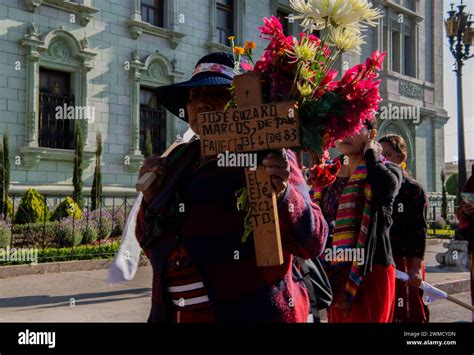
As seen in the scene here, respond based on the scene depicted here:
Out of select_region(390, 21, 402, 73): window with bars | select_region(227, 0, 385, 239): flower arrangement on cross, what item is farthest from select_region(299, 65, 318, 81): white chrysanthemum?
select_region(390, 21, 402, 73): window with bars

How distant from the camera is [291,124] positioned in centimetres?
217

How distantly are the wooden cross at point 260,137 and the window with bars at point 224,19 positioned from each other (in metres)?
16.7

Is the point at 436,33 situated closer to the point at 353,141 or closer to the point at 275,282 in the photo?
the point at 353,141

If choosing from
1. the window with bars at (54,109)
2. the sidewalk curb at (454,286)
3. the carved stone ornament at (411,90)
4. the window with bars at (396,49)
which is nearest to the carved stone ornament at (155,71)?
the window with bars at (54,109)

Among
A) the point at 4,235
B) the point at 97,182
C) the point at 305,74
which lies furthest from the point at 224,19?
the point at 305,74

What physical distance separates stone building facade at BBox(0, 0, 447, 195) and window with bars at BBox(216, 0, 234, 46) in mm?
33

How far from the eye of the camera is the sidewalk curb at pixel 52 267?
362 inches

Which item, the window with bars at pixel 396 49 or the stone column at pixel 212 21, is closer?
the stone column at pixel 212 21

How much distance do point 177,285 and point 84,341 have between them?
2.17 feet

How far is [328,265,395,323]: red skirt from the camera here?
3938 millimetres

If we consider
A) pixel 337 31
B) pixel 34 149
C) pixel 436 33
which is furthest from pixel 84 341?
pixel 436 33

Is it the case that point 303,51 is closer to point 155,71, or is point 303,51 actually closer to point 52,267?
point 52,267

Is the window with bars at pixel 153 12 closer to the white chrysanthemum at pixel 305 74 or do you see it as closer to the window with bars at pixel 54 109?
the window with bars at pixel 54 109

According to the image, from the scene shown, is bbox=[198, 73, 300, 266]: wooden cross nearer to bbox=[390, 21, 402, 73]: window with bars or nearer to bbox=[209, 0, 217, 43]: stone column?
bbox=[209, 0, 217, 43]: stone column
